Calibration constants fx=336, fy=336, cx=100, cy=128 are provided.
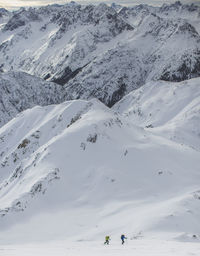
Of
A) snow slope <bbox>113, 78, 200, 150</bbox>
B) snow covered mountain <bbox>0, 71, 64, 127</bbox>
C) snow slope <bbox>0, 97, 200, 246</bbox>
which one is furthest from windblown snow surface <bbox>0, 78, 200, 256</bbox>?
snow covered mountain <bbox>0, 71, 64, 127</bbox>

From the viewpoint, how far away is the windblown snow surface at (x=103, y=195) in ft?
85.6

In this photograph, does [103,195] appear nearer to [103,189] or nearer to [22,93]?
[103,189]

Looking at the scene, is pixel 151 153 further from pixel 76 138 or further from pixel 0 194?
pixel 0 194

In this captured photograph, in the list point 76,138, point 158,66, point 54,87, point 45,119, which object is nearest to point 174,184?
point 76,138

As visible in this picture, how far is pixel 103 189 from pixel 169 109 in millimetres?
56404

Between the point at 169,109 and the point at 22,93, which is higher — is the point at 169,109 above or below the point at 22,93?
below

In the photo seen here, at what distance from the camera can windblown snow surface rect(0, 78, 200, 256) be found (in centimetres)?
2610

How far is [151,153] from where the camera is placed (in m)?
44.1

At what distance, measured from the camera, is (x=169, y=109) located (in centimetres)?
9106

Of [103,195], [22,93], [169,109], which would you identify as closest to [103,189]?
[103,195]

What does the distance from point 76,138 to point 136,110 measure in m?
52.1

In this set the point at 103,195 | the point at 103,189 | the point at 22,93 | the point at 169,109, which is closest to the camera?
the point at 103,195

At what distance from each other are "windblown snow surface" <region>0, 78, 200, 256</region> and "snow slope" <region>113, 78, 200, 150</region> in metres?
23.3

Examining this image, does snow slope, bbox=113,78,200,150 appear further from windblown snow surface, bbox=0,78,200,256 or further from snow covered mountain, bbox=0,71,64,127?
snow covered mountain, bbox=0,71,64,127
